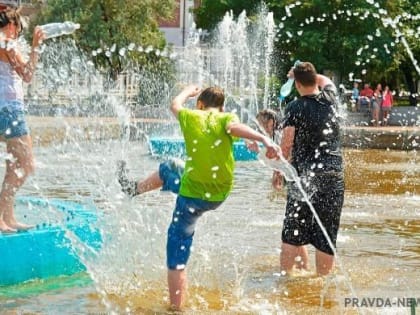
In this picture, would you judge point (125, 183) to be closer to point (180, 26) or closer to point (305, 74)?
point (305, 74)

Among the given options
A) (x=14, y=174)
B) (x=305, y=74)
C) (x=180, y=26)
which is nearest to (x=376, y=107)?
(x=305, y=74)

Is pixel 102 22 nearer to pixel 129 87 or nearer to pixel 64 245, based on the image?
pixel 129 87

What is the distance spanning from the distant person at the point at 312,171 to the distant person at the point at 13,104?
165 cm

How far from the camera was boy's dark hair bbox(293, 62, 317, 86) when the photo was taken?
5582 mm

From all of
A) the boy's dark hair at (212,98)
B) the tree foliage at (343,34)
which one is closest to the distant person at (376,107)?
the tree foliage at (343,34)

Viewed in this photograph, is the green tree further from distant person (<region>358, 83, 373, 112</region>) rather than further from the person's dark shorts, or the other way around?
the person's dark shorts

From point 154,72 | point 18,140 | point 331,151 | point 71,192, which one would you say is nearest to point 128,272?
point 18,140

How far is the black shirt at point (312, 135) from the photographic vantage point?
557 cm

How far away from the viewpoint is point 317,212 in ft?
18.2

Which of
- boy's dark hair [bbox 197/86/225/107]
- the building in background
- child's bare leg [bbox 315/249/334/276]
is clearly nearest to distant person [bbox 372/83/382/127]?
child's bare leg [bbox 315/249/334/276]

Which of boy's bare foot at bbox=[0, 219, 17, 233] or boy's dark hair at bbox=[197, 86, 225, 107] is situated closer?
boy's dark hair at bbox=[197, 86, 225, 107]

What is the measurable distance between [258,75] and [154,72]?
602 cm

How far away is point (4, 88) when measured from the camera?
5.54 m

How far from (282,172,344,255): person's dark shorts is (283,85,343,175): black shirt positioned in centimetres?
8
